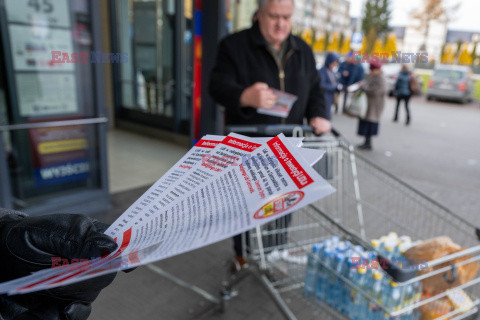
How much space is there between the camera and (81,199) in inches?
142

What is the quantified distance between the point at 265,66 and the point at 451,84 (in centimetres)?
1466

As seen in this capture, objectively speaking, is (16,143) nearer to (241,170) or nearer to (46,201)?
(46,201)

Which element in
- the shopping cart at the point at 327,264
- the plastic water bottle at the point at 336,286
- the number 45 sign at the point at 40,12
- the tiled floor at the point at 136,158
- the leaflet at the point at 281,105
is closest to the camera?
the shopping cart at the point at 327,264

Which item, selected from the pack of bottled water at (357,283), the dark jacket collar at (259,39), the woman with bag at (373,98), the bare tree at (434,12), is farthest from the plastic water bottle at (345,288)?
the bare tree at (434,12)

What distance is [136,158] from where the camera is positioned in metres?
5.80

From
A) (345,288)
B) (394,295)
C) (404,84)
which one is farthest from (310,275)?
(404,84)

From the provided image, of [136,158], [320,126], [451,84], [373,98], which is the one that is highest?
[320,126]

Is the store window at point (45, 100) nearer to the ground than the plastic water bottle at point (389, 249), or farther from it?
farther from it

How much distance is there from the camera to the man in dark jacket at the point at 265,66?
7.74 feet

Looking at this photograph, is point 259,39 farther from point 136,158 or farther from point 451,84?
point 451,84

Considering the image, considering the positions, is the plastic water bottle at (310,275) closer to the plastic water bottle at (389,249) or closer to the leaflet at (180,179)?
the plastic water bottle at (389,249)

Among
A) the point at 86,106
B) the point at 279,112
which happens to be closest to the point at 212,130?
the point at 86,106

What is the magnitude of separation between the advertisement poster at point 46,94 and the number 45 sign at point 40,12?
449mm

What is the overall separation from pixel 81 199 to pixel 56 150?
526mm
